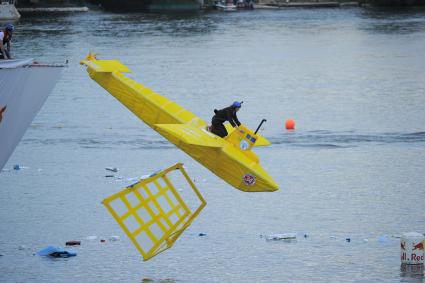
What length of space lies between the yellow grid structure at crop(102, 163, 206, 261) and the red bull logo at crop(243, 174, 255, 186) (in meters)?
1.68

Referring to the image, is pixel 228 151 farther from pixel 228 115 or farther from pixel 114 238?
pixel 114 238

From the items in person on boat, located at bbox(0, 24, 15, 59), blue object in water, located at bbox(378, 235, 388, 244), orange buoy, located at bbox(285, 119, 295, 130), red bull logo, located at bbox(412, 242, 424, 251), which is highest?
person on boat, located at bbox(0, 24, 15, 59)

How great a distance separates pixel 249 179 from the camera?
28984 millimetres

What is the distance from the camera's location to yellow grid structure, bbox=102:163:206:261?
27.0 m

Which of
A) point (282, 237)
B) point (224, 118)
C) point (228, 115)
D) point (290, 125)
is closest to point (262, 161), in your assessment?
point (290, 125)

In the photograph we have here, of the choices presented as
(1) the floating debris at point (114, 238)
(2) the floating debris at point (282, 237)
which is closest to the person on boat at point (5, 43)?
(1) the floating debris at point (114, 238)

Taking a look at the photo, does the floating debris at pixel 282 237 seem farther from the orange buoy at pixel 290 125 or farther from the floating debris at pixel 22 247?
the orange buoy at pixel 290 125

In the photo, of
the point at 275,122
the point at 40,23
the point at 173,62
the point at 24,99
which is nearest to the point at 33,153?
the point at 275,122

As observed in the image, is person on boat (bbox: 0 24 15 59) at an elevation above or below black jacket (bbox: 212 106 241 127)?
above

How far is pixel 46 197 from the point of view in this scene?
35156 mm

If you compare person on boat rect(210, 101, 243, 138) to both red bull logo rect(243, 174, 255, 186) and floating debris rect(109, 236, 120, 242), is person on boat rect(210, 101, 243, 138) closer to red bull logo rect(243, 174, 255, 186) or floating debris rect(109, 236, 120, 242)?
red bull logo rect(243, 174, 255, 186)

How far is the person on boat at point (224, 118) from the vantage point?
1146 inches

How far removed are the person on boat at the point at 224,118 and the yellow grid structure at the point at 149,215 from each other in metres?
2.28

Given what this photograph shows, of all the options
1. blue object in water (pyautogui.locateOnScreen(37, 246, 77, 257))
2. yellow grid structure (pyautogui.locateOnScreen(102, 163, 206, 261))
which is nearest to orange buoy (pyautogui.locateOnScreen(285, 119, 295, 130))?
yellow grid structure (pyautogui.locateOnScreen(102, 163, 206, 261))
